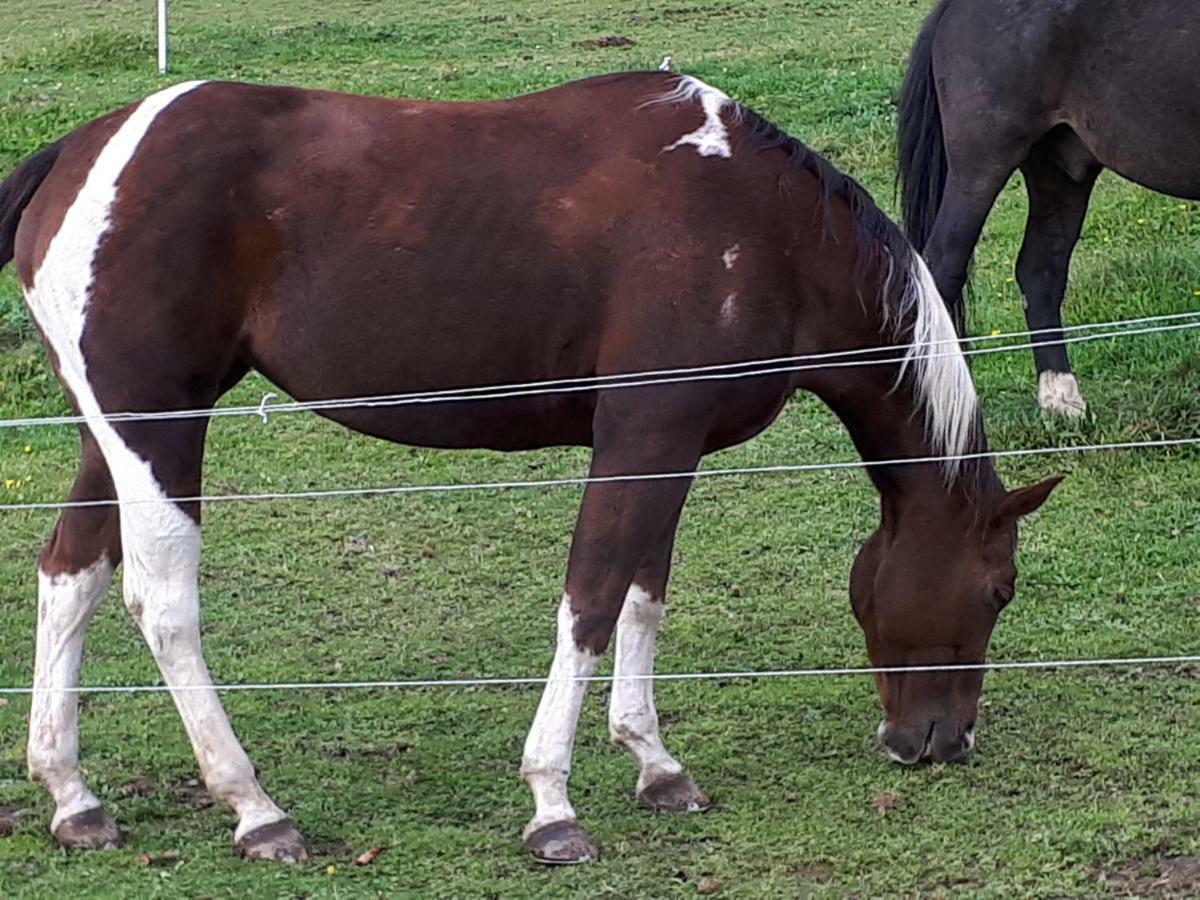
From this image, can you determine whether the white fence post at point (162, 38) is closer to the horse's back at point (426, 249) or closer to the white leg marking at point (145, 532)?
the horse's back at point (426, 249)

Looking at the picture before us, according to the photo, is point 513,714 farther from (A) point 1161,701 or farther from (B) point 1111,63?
(B) point 1111,63

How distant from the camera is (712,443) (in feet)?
14.8

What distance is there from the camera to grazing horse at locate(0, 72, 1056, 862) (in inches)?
170

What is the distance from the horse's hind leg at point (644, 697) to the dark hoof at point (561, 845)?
37 cm

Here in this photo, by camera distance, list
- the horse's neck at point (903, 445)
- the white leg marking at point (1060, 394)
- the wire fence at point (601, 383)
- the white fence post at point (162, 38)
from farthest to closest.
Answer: the white fence post at point (162, 38), the white leg marking at point (1060, 394), the horse's neck at point (903, 445), the wire fence at point (601, 383)

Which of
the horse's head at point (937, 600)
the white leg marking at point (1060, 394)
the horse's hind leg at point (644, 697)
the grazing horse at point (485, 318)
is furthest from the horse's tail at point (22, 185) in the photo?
the white leg marking at point (1060, 394)

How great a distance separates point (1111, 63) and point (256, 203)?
4.10m

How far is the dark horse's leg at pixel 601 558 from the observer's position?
4.32 meters

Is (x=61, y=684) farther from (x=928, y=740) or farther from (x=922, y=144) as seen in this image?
(x=922, y=144)

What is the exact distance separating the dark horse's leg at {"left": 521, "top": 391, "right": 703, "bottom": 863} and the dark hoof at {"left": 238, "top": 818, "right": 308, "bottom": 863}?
→ 1.78 ft

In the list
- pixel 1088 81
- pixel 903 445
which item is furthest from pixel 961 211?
pixel 903 445

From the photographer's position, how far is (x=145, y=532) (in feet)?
14.1

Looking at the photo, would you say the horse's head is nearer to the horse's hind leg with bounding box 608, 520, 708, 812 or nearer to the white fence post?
the horse's hind leg with bounding box 608, 520, 708, 812

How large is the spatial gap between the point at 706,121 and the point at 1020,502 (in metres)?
1.22
